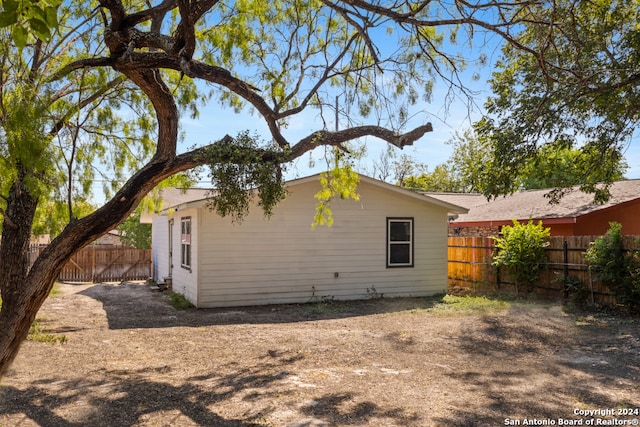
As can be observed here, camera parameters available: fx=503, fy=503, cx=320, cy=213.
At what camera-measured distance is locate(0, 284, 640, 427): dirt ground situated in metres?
4.90

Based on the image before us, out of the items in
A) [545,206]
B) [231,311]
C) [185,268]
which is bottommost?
[231,311]

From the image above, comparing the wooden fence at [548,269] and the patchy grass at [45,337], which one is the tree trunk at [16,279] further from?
the wooden fence at [548,269]

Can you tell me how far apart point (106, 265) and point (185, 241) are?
8.90 metres

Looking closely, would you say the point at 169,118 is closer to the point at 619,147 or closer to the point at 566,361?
the point at 566,361

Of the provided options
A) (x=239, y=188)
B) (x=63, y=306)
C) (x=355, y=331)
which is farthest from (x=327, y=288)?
(x=239, y=188)

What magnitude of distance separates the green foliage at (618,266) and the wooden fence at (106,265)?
56.0 feet

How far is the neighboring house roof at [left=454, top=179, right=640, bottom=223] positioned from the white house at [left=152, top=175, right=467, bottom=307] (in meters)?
3.13

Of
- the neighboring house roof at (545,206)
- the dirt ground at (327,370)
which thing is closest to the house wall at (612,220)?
the neighboring house roof at (545,206)

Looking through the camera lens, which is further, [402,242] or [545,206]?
[545,206]

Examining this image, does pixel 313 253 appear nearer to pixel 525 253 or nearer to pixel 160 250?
pixel 525 253

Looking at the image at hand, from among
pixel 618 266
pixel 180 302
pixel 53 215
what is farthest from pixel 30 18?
pixel 618 266

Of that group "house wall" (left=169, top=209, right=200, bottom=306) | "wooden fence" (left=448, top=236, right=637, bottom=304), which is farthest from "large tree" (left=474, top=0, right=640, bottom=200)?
"house wall" (left=169, top=209, right=200, bottom=306)

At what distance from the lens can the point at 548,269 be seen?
13055 mm

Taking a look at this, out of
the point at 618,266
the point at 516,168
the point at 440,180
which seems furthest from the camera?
the point at 440,180
